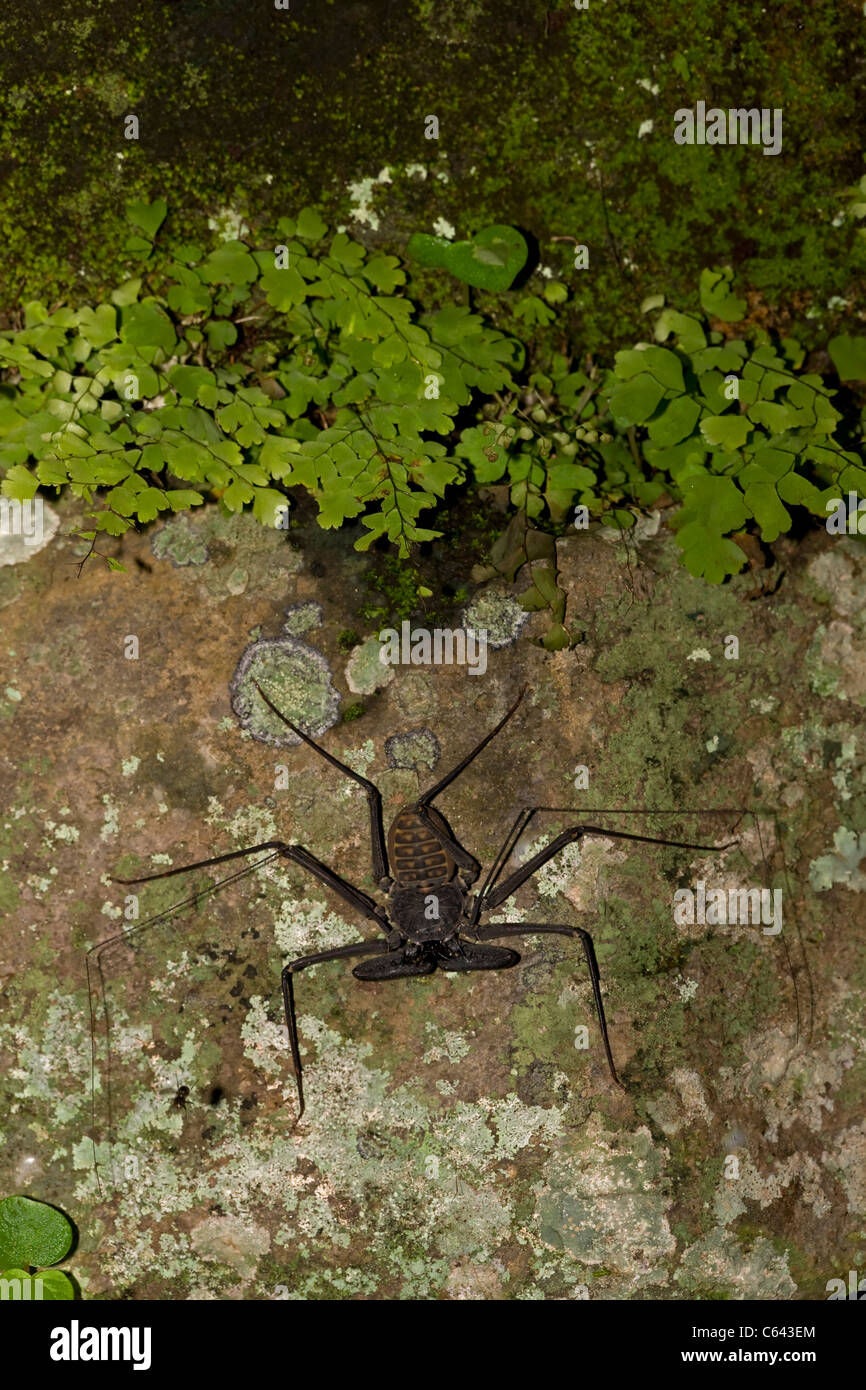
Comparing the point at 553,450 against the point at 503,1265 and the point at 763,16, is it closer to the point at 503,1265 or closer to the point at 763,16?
the point at 763,16

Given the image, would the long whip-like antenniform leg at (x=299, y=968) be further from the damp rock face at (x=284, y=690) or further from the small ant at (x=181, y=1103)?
the damp rock face at (x=284, y=690)

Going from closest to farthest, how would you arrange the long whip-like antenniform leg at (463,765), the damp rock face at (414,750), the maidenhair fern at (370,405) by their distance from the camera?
the maidenhair fern at (370,405) < the long whip-like antenniform leg at (463,765) < the damp rock face at (414,750)

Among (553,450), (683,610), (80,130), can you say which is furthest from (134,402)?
(683,610)

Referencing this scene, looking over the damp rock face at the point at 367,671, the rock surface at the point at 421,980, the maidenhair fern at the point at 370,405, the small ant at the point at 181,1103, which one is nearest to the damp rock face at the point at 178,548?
the rock surface at the point at 421,980

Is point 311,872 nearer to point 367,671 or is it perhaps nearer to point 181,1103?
point 367,671

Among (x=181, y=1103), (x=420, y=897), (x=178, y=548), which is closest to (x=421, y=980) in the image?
(x=420, y=897)

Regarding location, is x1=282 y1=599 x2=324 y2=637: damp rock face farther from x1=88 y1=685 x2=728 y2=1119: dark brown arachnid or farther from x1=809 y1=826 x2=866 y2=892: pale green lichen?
x1=809 y1=826 x2=866 y2=892: pale green lichen
